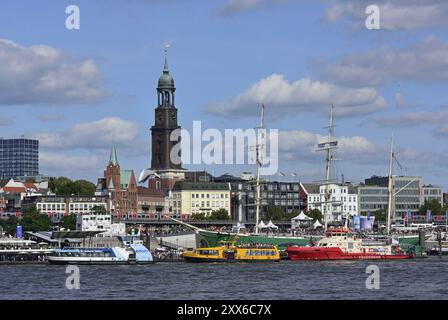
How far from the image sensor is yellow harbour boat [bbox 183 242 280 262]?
322 feet

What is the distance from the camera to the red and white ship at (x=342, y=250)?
10675 centimetres

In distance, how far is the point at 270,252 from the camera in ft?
334

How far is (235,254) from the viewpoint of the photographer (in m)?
99.2

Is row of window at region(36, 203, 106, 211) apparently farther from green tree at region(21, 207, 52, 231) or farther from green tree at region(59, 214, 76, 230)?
green tree at region(21, 207, 52, 231)

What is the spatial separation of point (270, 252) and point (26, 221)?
63682mm

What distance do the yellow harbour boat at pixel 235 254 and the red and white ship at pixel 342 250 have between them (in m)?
5.67

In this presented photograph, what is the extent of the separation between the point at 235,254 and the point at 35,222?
6243 centimetres

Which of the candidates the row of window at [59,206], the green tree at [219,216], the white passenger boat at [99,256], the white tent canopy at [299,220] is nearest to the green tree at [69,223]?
the row of window at [59,206]

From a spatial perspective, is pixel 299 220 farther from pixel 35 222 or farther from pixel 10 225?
pixel 10 225

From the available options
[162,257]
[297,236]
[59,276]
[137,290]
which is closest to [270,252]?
[162,257]

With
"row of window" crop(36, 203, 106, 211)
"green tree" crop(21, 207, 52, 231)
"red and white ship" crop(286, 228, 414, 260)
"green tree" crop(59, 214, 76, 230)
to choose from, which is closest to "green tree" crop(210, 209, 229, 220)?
"row of window" crop(36, 203, 106, 211)

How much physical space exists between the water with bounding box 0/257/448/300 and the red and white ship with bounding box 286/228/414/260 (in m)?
27.4

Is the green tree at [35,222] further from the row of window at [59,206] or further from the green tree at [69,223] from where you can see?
the row of window at [59,206]
